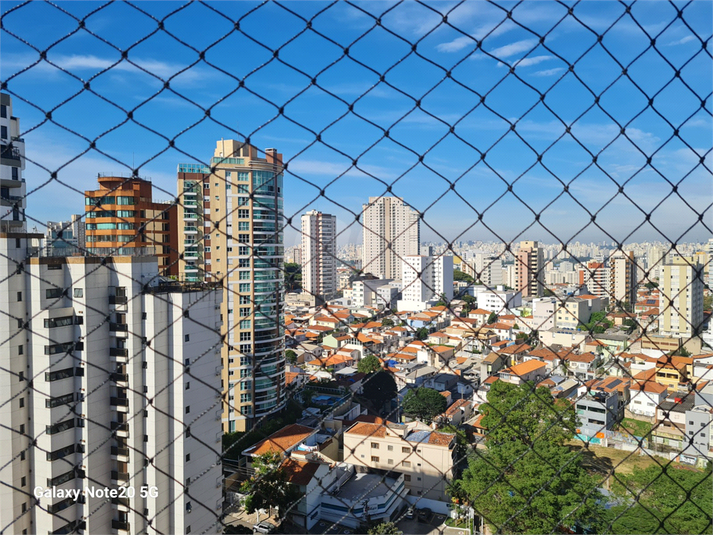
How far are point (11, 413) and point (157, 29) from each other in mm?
2410

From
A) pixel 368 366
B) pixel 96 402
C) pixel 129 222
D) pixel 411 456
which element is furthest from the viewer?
pixel 368 366

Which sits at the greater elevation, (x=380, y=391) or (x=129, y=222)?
(x=129, y=222)

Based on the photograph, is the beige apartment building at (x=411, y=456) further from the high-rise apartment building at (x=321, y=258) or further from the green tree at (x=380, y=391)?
the green tree at (x=380, y=391)

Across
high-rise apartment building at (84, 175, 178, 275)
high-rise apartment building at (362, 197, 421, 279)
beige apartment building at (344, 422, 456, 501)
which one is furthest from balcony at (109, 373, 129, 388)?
beige apartment building at (344, 422, 456, 501)

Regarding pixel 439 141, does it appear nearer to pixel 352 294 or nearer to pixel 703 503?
pixel 703 503

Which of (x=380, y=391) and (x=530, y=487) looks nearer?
(x=530, y=487)

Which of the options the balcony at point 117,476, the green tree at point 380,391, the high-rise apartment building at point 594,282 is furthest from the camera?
the green tree at point 380,391

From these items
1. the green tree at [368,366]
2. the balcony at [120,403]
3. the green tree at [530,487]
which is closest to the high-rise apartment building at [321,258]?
the balcony at [120,403]

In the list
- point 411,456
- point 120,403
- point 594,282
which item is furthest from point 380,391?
point 594,282

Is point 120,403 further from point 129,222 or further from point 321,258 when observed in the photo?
point 129,222

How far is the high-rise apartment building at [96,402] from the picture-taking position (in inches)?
76.7

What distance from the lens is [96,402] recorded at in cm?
271

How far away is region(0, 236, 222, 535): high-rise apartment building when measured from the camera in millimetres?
1948

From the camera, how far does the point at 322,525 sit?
470 centimetres
